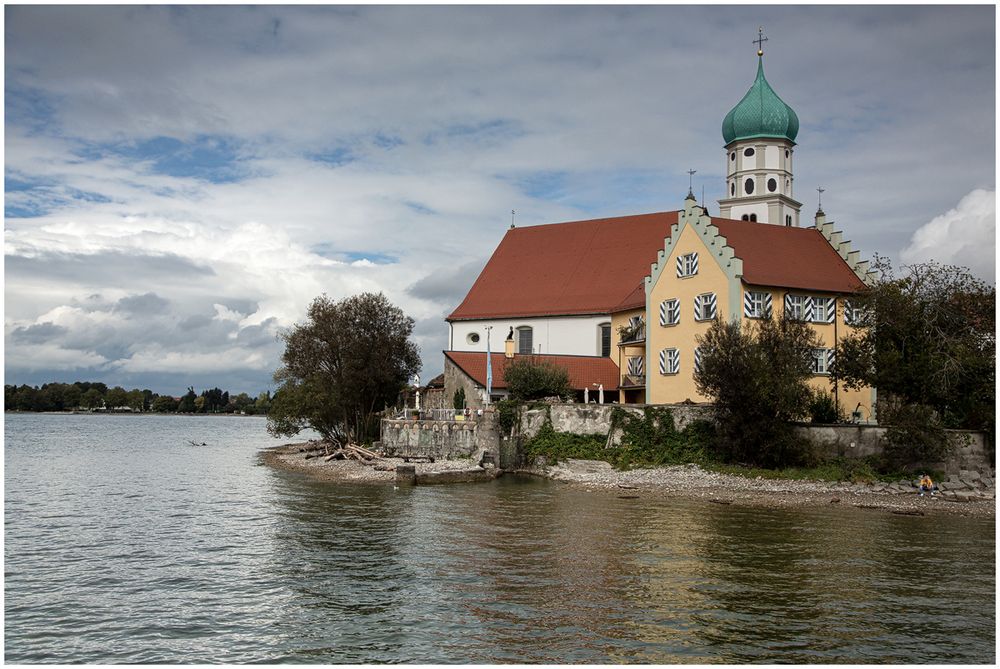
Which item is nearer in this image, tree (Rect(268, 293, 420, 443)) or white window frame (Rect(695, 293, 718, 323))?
white window frame (Rect(695, 293, 718, 323))

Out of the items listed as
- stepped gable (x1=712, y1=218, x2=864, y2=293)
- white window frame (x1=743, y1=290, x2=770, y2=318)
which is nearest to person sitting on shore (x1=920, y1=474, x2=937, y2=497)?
white window frame (x1=743, y1=290, x2=770, y2=318)

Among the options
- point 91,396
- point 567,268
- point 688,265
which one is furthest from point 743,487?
point 91,396

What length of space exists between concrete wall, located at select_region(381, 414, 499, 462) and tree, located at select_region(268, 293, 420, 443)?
5022mm

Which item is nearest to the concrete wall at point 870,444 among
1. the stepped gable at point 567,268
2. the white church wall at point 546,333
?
the white church wall at point 546,333

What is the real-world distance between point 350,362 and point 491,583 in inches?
1319

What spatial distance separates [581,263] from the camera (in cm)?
5738

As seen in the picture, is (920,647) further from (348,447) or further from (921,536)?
(348,447)

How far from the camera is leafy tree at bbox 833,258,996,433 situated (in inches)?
1312

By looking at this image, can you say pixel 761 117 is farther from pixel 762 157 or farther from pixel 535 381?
pixel 535 381

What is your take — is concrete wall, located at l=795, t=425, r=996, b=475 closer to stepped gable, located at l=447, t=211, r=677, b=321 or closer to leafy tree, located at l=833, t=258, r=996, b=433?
leafy tree, located at l=833, t=258, r=996, b=433

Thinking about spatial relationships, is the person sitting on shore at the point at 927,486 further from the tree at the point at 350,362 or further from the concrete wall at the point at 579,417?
the tree at the point at 350,362

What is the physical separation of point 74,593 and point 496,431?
1029 inches

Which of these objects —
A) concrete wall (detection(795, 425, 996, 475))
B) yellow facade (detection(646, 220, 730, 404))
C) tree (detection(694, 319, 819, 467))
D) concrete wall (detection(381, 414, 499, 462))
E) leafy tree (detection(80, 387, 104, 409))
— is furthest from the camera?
leafy tree (detection(80, 387, 104, 409))

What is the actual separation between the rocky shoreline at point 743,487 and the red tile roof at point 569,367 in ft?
25.2
